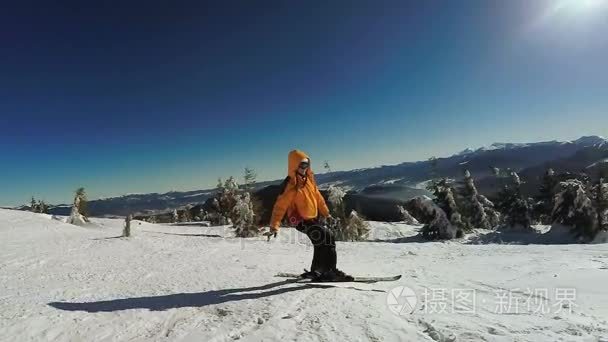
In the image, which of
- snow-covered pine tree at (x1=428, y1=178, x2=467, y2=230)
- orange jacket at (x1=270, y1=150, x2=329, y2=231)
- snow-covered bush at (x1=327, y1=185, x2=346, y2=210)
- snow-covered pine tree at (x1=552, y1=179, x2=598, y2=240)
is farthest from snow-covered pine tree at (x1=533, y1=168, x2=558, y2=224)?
orange jacket at (x1=270, y1=150, x2=329, y2=231)

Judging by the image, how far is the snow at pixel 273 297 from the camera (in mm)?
4570

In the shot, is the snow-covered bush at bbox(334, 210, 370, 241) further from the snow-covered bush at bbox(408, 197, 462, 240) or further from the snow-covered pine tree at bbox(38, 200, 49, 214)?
the snow-covered pine tree at bbox(38, 200, 49, 214)

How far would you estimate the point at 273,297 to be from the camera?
6121 millimetres

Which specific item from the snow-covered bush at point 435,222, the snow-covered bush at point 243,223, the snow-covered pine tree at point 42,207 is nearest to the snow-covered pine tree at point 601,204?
the snow-covered bush at point 435,222

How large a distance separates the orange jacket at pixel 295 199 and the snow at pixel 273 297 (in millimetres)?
1229

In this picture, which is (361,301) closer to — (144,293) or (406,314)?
(406,314)

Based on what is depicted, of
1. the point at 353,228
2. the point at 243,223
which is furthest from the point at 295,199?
the point at 353,228

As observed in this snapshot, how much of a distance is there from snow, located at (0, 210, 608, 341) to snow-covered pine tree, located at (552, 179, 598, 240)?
68.5 ft

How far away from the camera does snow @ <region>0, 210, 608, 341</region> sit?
180 inches

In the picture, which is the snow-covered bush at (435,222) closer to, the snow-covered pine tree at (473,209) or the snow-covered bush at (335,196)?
the snow-covered bush at (335,196)

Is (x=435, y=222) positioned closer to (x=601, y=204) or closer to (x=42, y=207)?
(x=601, y=204)

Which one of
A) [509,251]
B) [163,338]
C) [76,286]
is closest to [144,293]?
[76,286]

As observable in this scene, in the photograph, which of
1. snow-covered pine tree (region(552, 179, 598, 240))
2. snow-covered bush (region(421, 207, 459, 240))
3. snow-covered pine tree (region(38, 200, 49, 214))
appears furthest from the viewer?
snow-covered pine tree (region(38, 200, 49, 214))

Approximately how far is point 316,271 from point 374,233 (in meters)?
39.0
